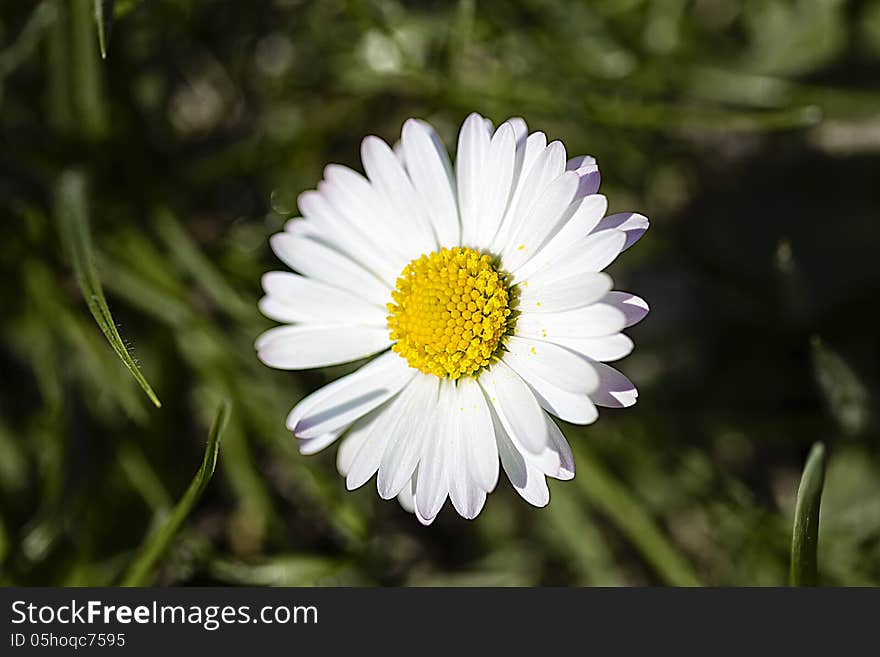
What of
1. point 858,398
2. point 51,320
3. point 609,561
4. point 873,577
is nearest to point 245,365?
point 51,320

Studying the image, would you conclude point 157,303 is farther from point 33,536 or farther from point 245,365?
point 33,536

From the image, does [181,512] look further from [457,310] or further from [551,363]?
[551,363]

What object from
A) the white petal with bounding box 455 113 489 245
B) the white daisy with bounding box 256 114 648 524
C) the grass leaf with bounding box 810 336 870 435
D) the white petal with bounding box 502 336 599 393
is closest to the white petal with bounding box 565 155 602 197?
the white daisy with bounding box 256 114 648 524

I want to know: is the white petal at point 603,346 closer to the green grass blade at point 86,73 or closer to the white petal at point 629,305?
the white petal at point 629,305

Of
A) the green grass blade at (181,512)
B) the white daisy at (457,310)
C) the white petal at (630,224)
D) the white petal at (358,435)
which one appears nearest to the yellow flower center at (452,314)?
the white daisy at (457,310)

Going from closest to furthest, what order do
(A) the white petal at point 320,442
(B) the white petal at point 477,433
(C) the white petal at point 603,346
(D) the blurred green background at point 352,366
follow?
(C) the white petal at point 603,346 < (B) the white petal at point 477,433 < (A) the white petal at point 320,442 < (D) the blurred green background at point 352,366

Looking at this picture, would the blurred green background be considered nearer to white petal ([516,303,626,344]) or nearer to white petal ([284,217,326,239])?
white petal ([284,217,326,239])
